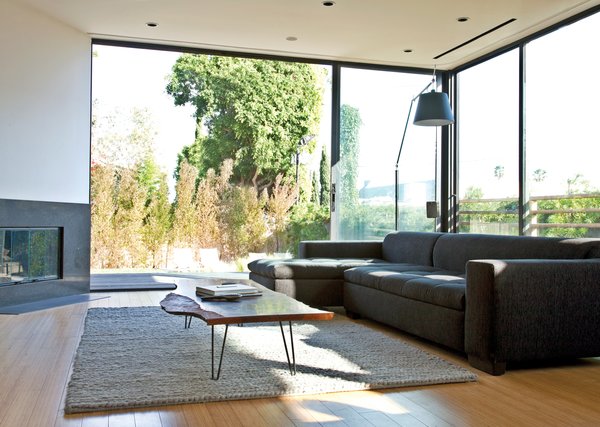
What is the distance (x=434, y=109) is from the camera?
528 centimetres

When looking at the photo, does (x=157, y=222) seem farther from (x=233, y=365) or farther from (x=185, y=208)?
(x=233, y=365)

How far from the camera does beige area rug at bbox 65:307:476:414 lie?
2.60m

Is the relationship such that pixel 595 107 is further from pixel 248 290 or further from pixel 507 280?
pixel 248 290

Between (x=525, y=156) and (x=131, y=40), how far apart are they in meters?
4.23

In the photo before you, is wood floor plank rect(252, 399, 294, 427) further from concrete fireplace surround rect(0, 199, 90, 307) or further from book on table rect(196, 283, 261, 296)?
concrete fireplace surround rect(0, 199, 90, 307)

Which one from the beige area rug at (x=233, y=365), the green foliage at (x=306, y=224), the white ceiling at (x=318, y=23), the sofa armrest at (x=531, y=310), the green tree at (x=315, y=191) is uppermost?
the white ceiling at (x=318, y=23)

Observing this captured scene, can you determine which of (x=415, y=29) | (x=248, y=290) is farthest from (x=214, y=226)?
(x=248, y=290)

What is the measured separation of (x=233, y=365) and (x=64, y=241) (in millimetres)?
3339

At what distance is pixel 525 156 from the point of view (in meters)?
5.95

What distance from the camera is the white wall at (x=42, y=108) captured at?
515cm

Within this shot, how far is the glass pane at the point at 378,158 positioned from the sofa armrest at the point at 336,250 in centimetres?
121

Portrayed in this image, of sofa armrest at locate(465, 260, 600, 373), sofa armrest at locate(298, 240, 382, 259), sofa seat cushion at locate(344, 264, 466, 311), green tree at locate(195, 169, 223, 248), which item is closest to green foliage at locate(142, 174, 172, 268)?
green tree at locate(195, 169, 223, 248)

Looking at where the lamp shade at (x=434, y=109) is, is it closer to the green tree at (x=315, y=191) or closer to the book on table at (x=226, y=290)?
the green tree at (x=315, y=191)


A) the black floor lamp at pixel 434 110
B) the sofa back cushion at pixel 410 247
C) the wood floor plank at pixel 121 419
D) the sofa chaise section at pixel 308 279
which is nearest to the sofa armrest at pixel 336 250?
the sofa back cushion at pixel 410 247
